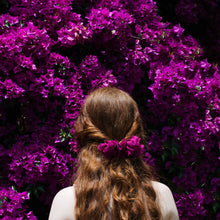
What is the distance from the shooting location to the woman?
145 centimetres

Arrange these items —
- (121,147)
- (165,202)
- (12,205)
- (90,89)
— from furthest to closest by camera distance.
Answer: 1. (90,89)
2. (12,205)
3. (165,202)
4. (121,147)

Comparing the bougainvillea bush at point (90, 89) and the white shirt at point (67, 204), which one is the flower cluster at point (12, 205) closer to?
the bougainvillea bush at point (90, 89)

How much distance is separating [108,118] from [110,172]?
0.23 metres

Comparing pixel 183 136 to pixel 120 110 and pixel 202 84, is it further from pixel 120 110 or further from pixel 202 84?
pixel 120 110

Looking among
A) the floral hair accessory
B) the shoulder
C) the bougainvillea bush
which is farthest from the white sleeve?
the bougainvillea bush

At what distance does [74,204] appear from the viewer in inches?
58.3

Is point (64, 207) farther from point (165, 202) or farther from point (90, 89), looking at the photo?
point (90, 89)

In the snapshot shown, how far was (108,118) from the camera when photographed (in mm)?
1490

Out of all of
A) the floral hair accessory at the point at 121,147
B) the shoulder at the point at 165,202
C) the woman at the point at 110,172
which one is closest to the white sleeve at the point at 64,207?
the woman at the point at 110,172

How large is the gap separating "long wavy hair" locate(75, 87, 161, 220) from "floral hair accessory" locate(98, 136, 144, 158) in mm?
39

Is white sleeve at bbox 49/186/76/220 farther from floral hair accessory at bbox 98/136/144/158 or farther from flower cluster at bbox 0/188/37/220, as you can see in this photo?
flower cluster at bbox 0/188/37/220

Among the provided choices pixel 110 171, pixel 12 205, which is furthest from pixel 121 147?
pixel 12 205

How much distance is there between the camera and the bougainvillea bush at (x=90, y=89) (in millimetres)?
2234

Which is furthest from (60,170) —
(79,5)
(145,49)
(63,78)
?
(79,5)
